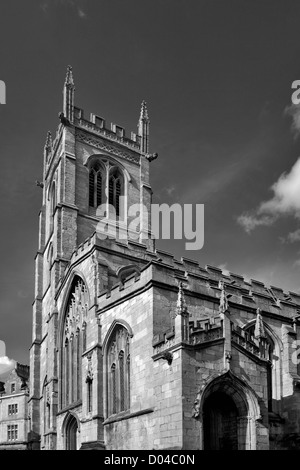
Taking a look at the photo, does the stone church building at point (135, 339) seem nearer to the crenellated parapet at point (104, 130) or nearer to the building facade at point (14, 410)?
the crenellated parapet at point (104, 130)

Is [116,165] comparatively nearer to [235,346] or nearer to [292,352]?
[292,352]

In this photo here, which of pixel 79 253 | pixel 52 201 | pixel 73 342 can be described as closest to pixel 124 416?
pixel 73 342

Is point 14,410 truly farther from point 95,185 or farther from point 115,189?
point 95,185

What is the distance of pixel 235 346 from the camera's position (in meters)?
28.0

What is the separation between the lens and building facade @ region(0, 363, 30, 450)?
68.1 meters

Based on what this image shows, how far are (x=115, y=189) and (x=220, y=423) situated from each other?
27.3 m

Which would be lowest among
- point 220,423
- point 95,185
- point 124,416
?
point 220,423

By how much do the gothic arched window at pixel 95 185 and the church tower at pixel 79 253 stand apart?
8cm

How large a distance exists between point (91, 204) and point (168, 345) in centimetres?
2388

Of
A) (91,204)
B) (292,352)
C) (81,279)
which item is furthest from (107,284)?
(91,204)

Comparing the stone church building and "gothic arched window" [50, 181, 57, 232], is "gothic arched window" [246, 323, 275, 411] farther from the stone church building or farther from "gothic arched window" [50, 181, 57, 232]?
"gothic arched window" [50, 181, 57, 232]

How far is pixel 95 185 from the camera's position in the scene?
165ft

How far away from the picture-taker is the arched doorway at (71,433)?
37.5m

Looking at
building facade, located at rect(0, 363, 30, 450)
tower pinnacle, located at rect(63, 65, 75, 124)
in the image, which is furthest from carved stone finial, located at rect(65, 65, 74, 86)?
building facade, located at rect(0, 363, 30, 450)
